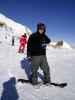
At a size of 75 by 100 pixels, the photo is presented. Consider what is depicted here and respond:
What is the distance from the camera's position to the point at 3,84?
7793 millimetres

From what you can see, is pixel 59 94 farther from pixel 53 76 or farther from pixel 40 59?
pixel 53 76

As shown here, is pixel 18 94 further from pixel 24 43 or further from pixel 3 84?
pixel 24 43

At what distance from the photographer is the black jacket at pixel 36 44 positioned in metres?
7.29

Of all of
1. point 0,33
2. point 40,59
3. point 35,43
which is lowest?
point 40,59

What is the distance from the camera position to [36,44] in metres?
7.34

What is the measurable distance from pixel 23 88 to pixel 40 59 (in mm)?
1092

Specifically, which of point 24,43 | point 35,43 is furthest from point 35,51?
point 24,43

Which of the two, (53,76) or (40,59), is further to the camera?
(53,76)

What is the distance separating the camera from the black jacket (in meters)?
7.29

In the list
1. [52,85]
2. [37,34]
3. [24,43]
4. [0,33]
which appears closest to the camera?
[37,34]

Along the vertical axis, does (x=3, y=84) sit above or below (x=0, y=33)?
below

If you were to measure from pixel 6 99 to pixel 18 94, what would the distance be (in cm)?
60

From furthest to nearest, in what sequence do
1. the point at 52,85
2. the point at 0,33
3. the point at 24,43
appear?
the point at 0,33, the point at 24,43, the point at 52,85

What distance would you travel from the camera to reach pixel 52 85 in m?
7.77
